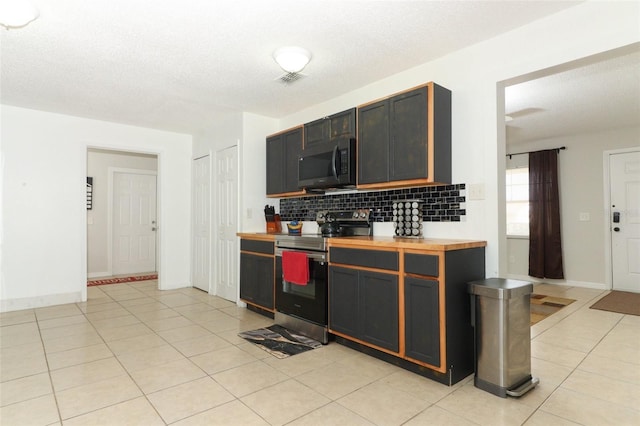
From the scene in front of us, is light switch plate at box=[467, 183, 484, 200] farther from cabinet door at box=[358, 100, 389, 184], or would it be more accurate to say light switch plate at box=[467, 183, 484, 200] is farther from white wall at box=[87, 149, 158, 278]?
white wall at box=[87, 149, 158, 278]

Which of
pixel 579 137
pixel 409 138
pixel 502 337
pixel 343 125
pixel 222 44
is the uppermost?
pixel 222 44

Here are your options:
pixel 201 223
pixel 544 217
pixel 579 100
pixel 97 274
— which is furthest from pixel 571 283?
pixel 97 274

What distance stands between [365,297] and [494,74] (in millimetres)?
1985

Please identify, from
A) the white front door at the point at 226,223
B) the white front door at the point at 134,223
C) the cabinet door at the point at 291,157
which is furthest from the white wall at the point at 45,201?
the cabinet door at the point at 291,157

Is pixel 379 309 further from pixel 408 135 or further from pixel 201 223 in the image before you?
pixel 201 223

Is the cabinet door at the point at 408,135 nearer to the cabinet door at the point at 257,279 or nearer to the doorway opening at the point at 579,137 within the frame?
the doorway opening at the point at 579,137

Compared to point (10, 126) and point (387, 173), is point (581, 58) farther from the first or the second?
point (10, 126)

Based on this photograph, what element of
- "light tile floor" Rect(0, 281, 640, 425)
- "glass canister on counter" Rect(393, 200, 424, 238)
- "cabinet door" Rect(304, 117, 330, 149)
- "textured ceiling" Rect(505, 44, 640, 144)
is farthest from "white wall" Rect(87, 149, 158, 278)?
"textured ceiling" Rect(505, 44, 640, 144)

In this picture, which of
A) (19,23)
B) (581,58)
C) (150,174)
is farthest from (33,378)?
(150,174)

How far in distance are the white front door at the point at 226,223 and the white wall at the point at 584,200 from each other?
525 cm

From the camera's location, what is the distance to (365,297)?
2.78 meters

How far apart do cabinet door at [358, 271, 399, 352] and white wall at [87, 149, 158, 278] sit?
553 centimetres

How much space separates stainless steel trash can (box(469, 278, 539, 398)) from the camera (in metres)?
2.21

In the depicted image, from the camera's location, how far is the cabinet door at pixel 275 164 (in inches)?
173
